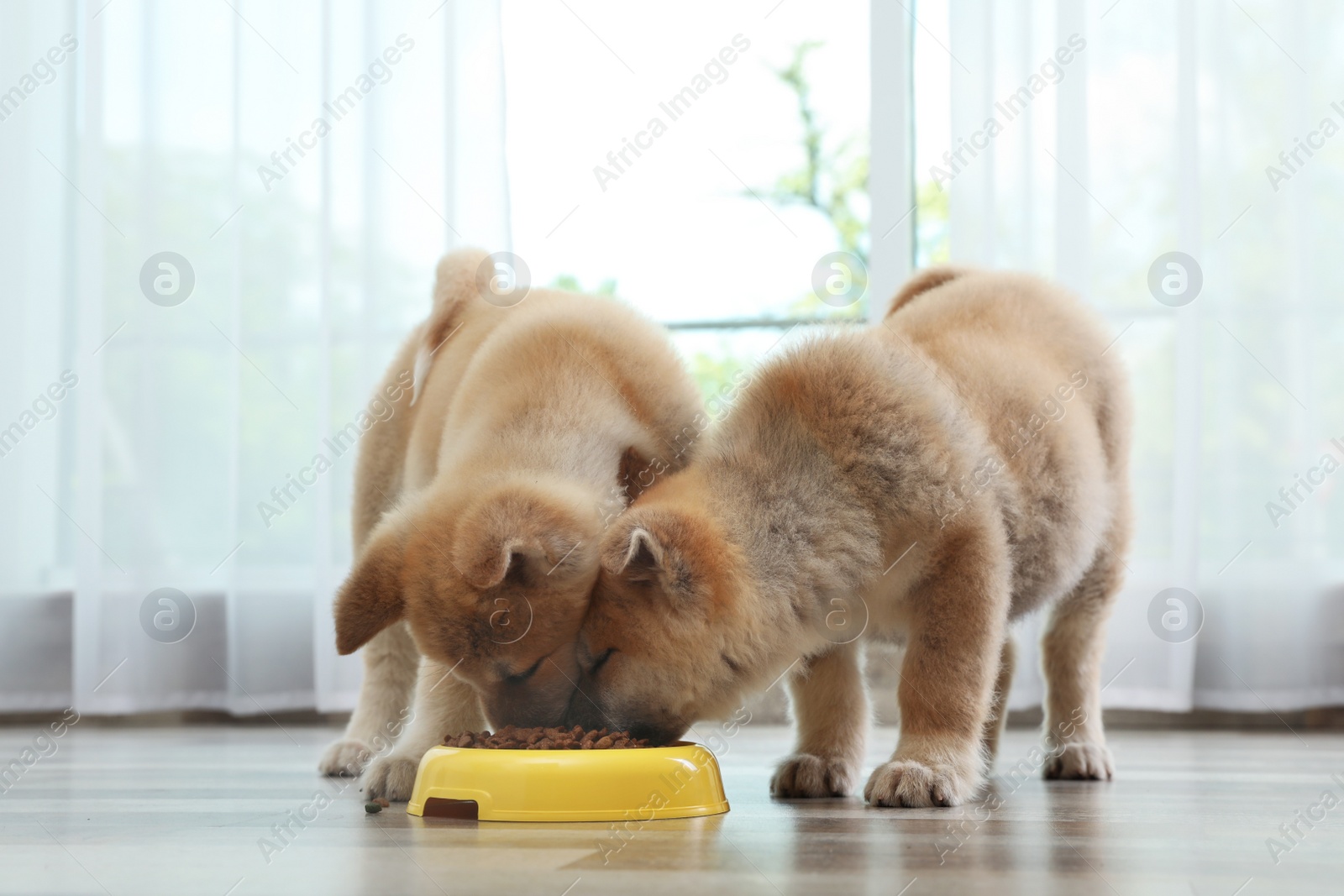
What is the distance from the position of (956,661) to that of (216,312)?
317 cm

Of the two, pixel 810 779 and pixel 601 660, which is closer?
pixel 601 660

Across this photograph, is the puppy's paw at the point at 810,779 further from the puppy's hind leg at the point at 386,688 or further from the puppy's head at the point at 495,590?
the puppy's hind leg at the point at 386,688

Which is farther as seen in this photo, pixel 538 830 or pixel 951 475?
pixel 951 475

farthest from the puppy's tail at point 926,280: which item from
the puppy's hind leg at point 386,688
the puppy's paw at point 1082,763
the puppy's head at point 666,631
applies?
the puppy's hind leg at point 386,688

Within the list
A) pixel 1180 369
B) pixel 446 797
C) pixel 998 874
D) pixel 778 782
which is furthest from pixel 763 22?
pixel 998 874

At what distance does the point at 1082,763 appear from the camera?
2535 millimetres

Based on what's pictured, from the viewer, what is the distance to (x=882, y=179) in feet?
13.5

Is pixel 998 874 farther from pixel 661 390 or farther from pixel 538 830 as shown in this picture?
pixel 661 390

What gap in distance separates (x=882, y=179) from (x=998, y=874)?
3.08 metres

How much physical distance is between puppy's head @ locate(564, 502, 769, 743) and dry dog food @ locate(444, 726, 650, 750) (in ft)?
0.15

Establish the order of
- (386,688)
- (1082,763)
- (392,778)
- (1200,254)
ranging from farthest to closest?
(1200,254)
(386,688)
(1082,763)
(392,778)

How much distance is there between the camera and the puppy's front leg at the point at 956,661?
207 centimetres

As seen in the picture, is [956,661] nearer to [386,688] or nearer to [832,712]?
[832,712]

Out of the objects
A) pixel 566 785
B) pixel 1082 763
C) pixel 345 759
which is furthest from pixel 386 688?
pixel 1082 763
